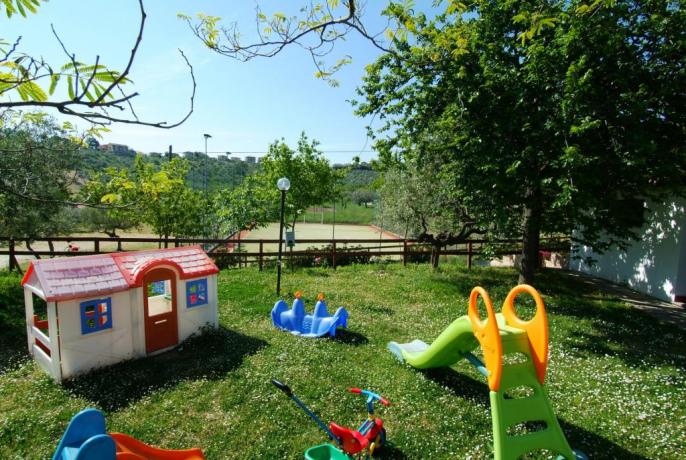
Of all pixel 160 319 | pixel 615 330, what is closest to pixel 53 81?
pixel 160 319

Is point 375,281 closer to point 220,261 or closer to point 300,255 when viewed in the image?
point 300,255

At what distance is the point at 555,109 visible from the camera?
9.25 metres

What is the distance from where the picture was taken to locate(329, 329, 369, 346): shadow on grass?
8.56m

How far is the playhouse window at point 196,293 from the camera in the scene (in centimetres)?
848

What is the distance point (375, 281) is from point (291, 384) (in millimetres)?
7466

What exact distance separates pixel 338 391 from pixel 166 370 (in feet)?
10.6

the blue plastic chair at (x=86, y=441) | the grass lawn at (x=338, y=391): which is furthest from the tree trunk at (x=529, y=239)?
the blue plastic chair at (x=86, y=441)

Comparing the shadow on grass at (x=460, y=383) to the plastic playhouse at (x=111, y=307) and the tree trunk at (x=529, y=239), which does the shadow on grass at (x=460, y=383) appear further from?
the tree trunk at (x=529, y=239)

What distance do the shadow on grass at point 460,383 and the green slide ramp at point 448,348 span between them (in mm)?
210

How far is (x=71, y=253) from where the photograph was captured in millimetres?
13055

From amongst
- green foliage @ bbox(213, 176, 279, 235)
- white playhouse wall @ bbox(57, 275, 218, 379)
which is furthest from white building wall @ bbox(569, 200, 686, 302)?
green foliage @ bbox(213, 176, 279, 235)

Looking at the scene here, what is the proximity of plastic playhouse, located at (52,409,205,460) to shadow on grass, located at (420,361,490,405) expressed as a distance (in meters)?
4.12

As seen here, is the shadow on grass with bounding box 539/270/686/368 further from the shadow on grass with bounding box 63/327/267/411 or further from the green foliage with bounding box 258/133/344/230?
the green foliage with bounding box 258/133/344/230

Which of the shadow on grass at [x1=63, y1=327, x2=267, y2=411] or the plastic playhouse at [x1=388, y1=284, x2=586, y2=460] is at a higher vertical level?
the plastic playhouse at [x1=388, y1=284, x2=586, y2=460]
